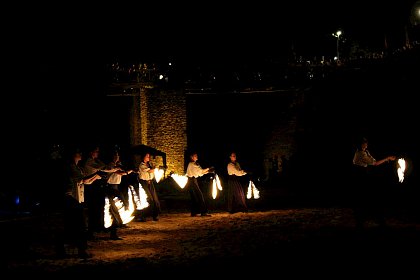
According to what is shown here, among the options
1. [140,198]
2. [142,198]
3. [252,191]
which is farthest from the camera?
[252,191]

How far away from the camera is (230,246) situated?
35.9 feet

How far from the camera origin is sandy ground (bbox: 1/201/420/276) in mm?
8977

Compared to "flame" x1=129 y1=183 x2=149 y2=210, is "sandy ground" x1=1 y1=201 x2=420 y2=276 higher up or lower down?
lower down

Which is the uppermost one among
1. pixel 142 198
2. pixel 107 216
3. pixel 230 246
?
pixel 142 198

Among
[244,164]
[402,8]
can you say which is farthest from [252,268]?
[402,8]

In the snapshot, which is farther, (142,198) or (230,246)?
(142,198)

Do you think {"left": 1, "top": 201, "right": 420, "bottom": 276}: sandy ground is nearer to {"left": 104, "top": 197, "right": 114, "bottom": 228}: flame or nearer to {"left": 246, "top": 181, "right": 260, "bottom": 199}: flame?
{"left": 104, "top": 197, "right": 114, "bottom": 228}: flame

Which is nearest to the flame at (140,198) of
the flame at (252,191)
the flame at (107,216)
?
the flame at (107,216)

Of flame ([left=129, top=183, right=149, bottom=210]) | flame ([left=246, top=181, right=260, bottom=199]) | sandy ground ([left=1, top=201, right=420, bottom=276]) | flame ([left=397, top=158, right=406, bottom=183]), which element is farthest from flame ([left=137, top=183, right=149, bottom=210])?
flame ([left=397, top=158, right=406, bottom=183])

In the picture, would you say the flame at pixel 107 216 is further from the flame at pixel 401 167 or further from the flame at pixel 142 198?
the flame at pixel 401 167

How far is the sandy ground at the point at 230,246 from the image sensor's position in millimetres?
8977

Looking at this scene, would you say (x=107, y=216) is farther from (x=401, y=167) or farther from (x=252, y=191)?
(x=401, y=167)

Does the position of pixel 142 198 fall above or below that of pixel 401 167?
below

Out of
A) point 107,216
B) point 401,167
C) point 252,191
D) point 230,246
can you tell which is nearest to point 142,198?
point 107,216
